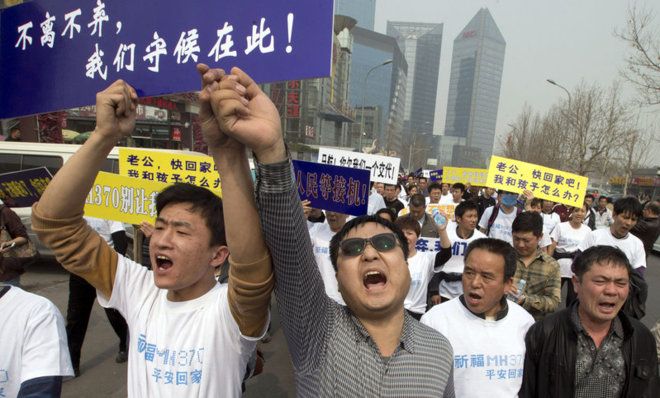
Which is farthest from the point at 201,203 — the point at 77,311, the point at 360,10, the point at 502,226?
the point at 360,10

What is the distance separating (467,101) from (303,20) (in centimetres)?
15867

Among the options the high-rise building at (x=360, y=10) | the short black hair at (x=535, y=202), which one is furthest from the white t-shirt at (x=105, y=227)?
the high-rise building at (x=360, y=10)

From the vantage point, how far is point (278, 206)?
104 centimetres

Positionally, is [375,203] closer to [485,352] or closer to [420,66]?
[485,352]

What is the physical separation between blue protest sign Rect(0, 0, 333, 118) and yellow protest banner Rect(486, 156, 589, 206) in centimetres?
546

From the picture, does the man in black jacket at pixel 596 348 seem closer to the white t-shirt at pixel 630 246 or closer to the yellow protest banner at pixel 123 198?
the white t-shirt at pixel 630 246

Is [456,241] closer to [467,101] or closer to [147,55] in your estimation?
[147,55]

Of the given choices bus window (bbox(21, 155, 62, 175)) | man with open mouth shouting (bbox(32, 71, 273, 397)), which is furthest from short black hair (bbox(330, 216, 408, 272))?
bus window (bbox(21, 155, 62, 175))

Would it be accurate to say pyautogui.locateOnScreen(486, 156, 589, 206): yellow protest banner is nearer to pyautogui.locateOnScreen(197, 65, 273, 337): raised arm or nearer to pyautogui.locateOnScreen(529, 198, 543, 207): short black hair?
pyautogui.locateOnScreen(529, 198, 543, 207): short black hair

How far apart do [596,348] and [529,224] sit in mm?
1207

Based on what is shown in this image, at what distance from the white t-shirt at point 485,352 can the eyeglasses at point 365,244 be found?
3.14 feet

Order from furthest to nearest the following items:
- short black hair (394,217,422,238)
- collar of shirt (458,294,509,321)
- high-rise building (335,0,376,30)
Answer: high-rise building (335,0,376,30) → short black hair (394,217,422,238) → collar of shirt (458,294,509,321)

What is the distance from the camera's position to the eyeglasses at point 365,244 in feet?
4.35

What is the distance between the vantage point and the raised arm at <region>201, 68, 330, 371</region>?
1008mm
